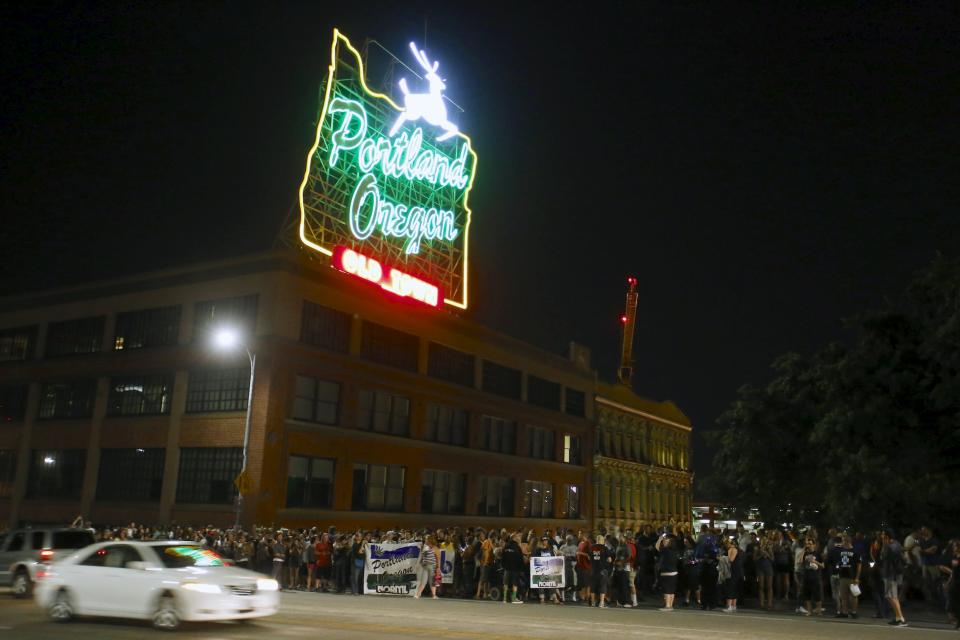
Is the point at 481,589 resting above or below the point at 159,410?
below

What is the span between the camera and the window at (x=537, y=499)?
59.8 meters

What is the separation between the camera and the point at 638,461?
8156 cm

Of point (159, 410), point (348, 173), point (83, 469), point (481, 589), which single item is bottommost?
point (481, 589)

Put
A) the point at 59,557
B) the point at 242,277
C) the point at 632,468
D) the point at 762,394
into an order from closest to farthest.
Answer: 1. the point at 59,557
2. the point at 762,394
3. the point at 242,277
4. the point at 632,468

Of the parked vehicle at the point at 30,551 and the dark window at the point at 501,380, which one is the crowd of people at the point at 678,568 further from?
the dark window at the point at 501,380

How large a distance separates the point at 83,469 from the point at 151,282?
9681 mm

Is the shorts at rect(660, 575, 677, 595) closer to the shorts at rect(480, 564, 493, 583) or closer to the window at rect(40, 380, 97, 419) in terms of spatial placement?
the shorts at rect(480, 564, 493, 583)

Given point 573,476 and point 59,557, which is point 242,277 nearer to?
point 59,557

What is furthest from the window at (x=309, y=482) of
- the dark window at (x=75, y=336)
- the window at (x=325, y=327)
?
the dark window at (x=75, y=336)

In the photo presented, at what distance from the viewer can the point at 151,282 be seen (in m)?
44.8

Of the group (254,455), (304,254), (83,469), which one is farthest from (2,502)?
(304,254)

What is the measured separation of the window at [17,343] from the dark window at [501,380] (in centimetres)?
2570

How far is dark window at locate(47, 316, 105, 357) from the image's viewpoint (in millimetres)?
46594

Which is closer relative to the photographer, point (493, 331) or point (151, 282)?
point (151, 282)
